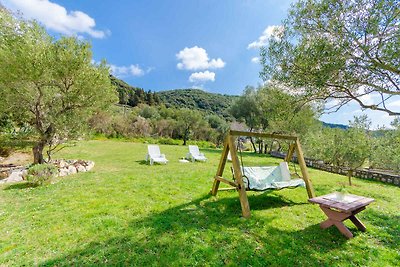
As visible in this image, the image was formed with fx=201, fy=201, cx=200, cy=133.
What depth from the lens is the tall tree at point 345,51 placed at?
4293 millimetres

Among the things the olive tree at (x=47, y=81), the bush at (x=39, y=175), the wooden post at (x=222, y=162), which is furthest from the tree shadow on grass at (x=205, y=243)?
the olive tree at (x=47, y=81)

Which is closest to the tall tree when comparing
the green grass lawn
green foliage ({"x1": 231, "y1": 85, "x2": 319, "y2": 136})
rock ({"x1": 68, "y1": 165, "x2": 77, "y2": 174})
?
green foliage ({"x1": 231, "y1": 85, "x2": 319, "y2": 136})

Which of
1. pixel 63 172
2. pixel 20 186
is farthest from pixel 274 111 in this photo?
pixel 20 186

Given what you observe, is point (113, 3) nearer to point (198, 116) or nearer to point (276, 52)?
point (276, 52)

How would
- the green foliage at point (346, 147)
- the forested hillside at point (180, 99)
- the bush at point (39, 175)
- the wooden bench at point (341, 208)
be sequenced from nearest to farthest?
the wooden bench at point (341, 208) → the bush at point (39, 175) → the green foliage at point (346, 147) → the forested hillside at point (180, 99)

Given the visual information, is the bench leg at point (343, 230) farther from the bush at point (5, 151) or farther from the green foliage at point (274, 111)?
the bush at point (5, 151)

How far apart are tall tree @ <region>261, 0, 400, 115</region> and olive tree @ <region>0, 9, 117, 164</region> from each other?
8.06 metres

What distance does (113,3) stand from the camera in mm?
11633

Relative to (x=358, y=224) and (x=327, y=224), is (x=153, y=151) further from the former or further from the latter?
(x=358, y=224)

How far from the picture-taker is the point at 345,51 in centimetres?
448

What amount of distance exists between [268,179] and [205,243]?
312cm

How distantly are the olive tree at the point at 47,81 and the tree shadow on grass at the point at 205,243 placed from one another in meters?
7.16

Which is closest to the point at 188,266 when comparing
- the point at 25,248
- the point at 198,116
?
the point at 25,248

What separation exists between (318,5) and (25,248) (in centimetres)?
777
